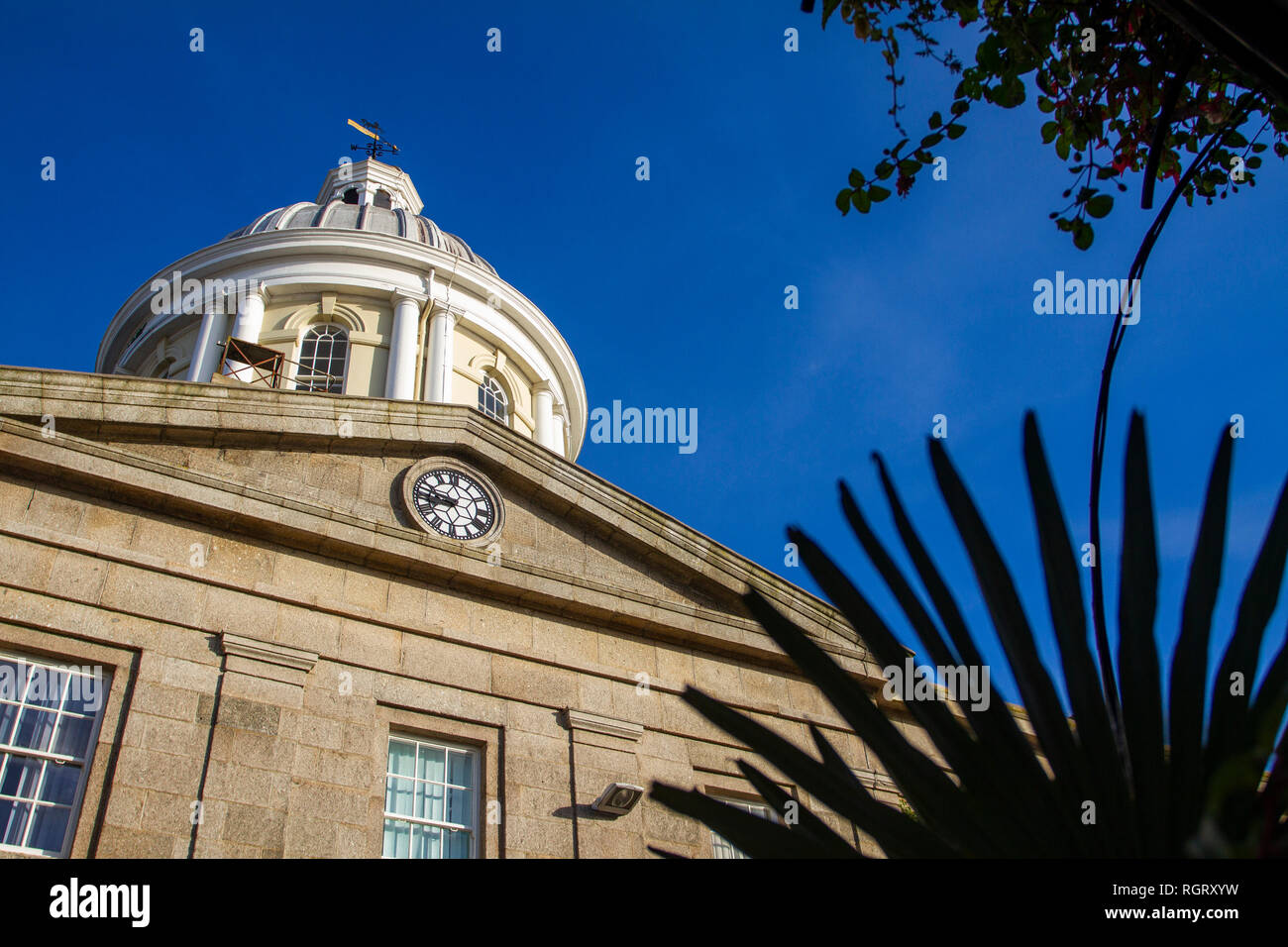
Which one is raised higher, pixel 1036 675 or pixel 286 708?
pixel 286 708

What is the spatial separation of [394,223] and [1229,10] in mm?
31889

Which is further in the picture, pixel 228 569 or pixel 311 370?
pixel 311 370

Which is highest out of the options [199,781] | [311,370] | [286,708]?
[311,370]

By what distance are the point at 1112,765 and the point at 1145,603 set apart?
12.0 inches

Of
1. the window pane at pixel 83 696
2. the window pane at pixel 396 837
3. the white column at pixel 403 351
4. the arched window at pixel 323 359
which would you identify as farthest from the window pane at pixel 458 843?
the arched window at pixel 323 359

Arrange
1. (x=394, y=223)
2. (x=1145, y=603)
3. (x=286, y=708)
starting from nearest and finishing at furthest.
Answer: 1. (x=1145, y=603)
2. (x=286, y=708)
3. (x=394, y=223)

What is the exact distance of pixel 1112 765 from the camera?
1.84 metres

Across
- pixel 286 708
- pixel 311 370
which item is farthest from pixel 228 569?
pixel 311 370

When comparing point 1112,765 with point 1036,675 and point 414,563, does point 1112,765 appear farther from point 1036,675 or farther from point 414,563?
point 414,563

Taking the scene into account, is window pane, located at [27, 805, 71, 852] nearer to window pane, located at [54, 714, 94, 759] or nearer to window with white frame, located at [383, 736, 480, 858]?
window pane, located at [54, 714, 94, 759]

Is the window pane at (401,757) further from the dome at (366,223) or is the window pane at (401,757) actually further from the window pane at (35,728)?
the dome at (366,223)

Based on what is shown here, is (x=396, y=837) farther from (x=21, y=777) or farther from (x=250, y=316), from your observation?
(x=250, y=316)

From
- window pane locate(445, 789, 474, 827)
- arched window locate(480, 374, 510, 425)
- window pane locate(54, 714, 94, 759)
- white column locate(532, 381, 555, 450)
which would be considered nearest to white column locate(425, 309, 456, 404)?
arched window locate(480, 374, 510, 425)

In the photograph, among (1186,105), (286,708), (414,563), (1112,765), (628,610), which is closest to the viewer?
(1112,765)
